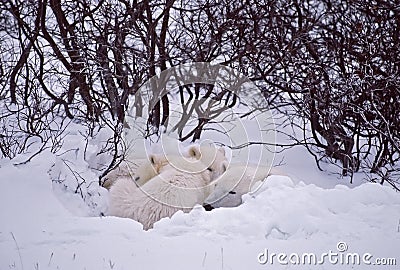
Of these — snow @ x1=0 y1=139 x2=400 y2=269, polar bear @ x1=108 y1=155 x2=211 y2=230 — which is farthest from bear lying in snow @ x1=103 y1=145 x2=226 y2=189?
snow @ x1=0 y1=139 x2=400 y2=269

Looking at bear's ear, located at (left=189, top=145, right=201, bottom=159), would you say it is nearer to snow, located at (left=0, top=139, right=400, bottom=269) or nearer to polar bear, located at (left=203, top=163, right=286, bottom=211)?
polar bear, located at (left=203, top=163, right=286, bottom=211)

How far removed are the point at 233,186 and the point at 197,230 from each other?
5.98 ft

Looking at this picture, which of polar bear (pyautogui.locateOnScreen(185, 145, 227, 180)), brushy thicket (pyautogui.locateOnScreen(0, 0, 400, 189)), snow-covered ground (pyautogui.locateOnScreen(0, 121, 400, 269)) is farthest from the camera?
brushy thicket (pyautogui.locateOnScreen(0, 0, 400, 189))

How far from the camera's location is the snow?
334 centimetres

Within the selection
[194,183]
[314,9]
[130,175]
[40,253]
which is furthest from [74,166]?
[314,9]

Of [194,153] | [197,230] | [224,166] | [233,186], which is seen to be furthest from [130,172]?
[197,230]

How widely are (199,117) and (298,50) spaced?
199 cm

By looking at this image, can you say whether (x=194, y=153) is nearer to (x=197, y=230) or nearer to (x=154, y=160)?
(x=154, y=160)

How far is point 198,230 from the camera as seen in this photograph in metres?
3.90

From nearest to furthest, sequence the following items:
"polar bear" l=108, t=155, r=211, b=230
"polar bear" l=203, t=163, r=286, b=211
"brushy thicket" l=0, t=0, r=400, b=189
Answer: "polar bear" l=108, t=155, r=211, b=230 < "polar bear" l=203, t=163, r=286, b=211 < "brushy thicket" l=0, t=0, r=400, b=189

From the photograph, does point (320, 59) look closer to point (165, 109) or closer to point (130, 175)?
point (165, 109)

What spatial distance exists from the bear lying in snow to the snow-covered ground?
88 cm

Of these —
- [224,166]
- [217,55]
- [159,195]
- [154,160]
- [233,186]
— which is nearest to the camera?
[159,195]

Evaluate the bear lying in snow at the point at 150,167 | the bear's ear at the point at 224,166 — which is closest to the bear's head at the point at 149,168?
the bear lying in snow at the point at 150,167
